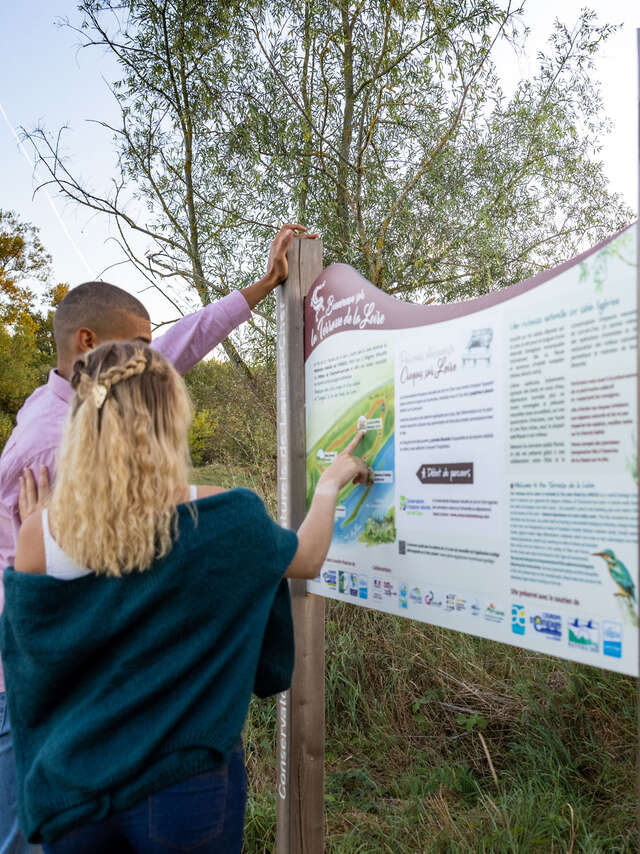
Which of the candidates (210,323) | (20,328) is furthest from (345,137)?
(20,328)

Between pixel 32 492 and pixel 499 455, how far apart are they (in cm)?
116

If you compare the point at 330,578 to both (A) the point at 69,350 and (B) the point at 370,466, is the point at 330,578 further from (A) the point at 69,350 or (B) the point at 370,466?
(A) the point at 69,350

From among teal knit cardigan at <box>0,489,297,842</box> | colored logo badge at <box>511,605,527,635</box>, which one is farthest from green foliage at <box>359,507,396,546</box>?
teal knit cardigan at <box>0,489,297,842</box>

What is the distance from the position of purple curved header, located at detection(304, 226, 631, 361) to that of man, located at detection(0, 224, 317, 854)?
7.7 inches

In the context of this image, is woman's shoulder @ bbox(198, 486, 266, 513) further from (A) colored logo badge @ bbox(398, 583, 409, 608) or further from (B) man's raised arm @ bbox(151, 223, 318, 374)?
(B) man's raised arm @ bbox(151, 223, 318, 374)

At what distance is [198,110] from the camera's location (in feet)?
19.5

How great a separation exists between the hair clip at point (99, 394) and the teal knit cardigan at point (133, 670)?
277mm

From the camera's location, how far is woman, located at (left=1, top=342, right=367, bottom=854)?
147 cm

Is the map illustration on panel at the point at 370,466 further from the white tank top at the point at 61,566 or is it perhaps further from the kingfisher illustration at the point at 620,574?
the white tank top at the point at 61,566

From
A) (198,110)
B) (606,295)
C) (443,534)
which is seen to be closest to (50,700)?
(443,534)

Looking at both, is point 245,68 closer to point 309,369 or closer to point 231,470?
point 231,470

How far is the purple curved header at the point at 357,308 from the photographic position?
1.96m

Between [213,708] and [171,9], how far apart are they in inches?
232

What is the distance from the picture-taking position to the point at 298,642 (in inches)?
98.7
